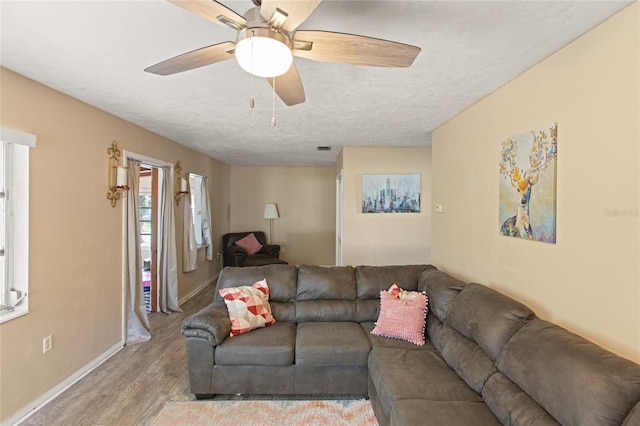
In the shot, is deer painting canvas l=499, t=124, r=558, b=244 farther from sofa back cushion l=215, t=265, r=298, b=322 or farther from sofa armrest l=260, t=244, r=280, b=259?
sofa armrest l=260, t=244, r=280, b=259

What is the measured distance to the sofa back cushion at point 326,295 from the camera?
294 cm

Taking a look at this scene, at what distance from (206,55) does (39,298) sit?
227 cm

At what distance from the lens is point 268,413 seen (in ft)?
7.48

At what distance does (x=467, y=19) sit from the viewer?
1549 mm

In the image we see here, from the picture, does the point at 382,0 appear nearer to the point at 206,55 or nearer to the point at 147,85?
the point at 206,55

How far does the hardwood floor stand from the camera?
2.23 metres

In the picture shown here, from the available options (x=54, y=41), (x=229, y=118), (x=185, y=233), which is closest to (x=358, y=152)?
(x=229, y=118)

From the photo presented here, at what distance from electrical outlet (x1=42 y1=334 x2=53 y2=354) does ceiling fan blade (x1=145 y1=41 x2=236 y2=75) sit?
2256mm

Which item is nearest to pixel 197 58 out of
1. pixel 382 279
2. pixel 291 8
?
pixel 291 8

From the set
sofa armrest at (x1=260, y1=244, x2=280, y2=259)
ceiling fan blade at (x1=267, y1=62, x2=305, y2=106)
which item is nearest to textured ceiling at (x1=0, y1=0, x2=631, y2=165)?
ceiling fan blade at (x1=267, y1=62, x2=305, y2=106)

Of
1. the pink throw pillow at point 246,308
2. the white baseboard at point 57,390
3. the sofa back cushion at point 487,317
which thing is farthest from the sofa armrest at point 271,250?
the sofa back cushion at point 487,317

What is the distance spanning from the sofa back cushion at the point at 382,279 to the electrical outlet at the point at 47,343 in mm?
2539

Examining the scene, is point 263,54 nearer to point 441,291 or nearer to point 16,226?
point 441,291

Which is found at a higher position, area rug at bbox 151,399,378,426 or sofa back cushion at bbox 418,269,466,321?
sofa back cushion at bbox 418,269,466,321
